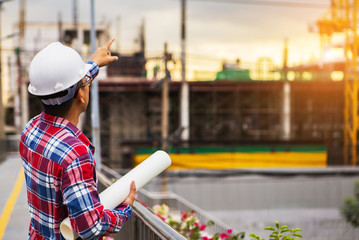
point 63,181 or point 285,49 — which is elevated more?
point 285,49

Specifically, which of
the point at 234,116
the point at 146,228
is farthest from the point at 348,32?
the point at 146,228

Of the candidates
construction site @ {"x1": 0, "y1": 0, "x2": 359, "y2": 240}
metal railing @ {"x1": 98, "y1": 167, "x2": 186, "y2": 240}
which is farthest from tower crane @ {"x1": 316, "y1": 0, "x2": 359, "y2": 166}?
metal railing @ {"x1": 98, "y1": 167, "x2": 186, "y2": 240}

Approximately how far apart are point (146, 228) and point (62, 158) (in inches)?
Answer: 69.5

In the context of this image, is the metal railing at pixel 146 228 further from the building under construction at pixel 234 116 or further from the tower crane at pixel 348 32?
the tower crane at pixel 348 32

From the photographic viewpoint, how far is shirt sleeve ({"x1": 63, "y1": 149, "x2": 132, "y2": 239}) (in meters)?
2.03

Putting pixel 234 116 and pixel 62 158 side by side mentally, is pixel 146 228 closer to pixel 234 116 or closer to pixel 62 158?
pixel 62 158

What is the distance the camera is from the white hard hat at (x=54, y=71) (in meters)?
2.18

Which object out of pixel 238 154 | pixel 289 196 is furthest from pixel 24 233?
pixel 238 154

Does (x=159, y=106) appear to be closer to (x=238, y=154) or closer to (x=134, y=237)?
(x=238, y=154)

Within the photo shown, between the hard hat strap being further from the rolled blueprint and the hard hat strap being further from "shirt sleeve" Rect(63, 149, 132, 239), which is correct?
the rolled blueprint

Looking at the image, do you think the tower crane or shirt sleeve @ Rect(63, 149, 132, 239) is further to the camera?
the tower crane

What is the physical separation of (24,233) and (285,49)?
44.3 meters

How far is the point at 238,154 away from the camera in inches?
1411

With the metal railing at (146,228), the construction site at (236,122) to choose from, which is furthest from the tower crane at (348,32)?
the metal railing at (146,228)
